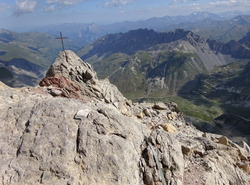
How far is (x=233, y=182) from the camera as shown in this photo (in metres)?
24.8

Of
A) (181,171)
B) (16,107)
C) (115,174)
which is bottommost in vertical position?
(181,171)

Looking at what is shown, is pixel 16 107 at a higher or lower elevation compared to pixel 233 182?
higher

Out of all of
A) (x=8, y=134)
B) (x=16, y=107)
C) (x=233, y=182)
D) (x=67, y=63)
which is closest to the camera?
(x=8, y=134)

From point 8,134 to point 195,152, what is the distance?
75.5 feet

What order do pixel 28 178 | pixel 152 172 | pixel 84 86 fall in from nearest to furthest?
1. pixel 28 178
2. pixel 152 172
3. pixel 84 86

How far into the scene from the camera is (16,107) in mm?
20516

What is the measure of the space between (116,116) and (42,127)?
7641 mm

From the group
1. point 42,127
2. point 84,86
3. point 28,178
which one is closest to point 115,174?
point 28,178

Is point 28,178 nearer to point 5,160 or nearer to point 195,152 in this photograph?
point 5,160

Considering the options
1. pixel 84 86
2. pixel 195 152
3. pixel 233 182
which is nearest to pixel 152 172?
pixel 195 152

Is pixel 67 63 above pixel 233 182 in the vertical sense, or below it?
above

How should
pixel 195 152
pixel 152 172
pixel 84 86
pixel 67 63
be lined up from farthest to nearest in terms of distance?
1. pixel 67 63
2. pixel 84 86
3. pixel 195 152
4. pixel 152 172

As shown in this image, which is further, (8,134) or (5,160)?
(8,134)

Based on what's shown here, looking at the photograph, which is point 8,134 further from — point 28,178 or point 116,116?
point 116,116
